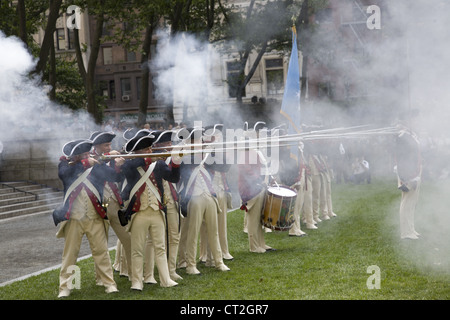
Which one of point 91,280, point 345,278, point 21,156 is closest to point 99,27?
point 21,156

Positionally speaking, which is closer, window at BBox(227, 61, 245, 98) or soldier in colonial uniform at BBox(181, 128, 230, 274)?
soldier in colonial uniform at BBox(181, 128, 230, 274)

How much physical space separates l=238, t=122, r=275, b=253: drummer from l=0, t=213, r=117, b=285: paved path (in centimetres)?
272

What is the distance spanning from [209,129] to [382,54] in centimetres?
354

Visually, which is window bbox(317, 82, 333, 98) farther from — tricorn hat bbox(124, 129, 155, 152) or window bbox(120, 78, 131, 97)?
window bbox(120, 78, 131, 97)

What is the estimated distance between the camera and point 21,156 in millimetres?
20969

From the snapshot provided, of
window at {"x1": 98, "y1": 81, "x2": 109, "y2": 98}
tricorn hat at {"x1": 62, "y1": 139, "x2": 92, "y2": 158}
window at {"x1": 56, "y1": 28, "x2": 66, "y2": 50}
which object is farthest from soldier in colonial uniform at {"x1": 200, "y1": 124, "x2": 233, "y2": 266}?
window at {"x1": 98, "y1": 81, "x2": 109, "y2": 98}

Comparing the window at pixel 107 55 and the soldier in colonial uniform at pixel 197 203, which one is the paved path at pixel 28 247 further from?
the window at pixel 107 55

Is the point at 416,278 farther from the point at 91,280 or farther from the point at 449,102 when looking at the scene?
the point at 91,280

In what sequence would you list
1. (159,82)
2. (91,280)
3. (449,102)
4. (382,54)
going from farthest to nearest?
(159,82) < (382,54) < (449,102) < (91,280)

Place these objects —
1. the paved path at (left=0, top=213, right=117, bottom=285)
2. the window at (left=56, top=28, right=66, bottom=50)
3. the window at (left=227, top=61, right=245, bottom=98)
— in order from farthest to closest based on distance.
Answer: the window at (left=56, top=28, right=66, bottom=50) → the window at (left=227, top=61, right=245, bottom=98) → the paved path at (left=0, top=213, right=117, bottom=285)

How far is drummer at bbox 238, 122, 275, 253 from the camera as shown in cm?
980

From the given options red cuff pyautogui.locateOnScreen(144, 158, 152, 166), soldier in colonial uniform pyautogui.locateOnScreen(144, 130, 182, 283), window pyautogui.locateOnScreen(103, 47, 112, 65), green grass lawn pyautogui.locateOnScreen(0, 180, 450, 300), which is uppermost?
window pyautogui.locateOnScreen(103, 47, 112, 65)

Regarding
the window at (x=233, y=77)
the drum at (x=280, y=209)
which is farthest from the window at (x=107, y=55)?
the drum at (x=280, y=209)

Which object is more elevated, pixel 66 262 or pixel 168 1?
pixel 168 1
